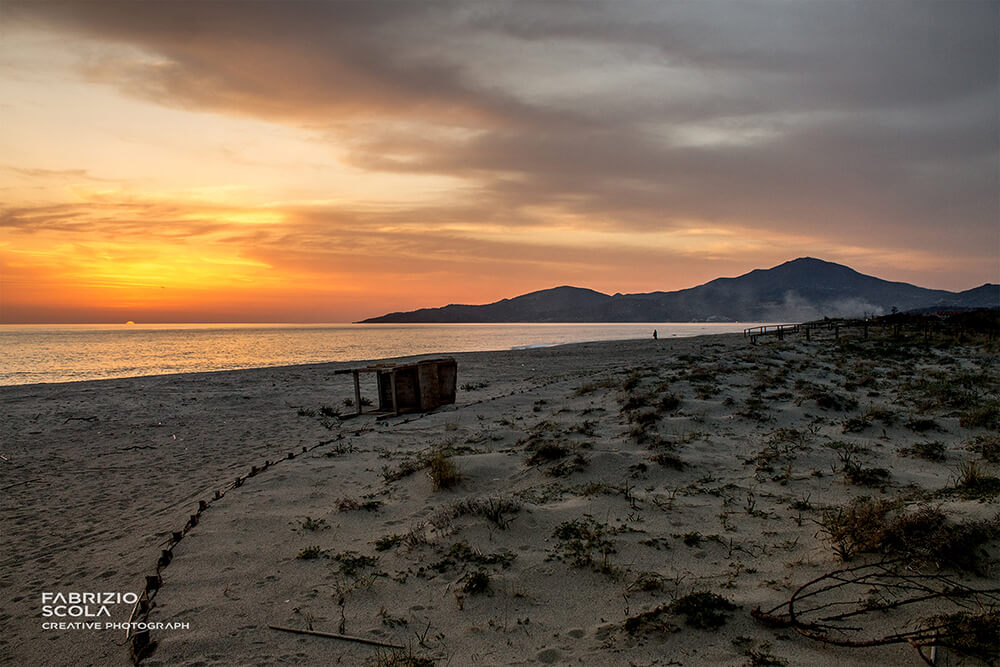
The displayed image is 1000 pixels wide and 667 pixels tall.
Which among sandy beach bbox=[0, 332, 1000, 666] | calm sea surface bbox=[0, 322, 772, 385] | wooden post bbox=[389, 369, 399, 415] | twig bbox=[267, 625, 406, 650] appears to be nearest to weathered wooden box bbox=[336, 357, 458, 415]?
wooden post bbox=[389, 369, 399, 415]

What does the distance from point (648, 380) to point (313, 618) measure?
437 inches

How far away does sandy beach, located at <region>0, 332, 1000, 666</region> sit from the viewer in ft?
11.8

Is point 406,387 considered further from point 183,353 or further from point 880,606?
point 183,353

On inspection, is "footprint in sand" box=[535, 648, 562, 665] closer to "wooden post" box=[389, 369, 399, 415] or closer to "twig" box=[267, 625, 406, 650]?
"twig" box=[267, 625, 406, 650]

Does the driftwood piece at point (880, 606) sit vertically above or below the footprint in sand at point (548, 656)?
above

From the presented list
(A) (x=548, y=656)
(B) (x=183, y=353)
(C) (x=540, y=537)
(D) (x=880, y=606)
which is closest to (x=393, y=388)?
(C) (x=540, y=537)

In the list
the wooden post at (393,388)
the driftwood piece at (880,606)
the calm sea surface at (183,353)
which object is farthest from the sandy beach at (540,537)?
the calm sea surface at (183,353)

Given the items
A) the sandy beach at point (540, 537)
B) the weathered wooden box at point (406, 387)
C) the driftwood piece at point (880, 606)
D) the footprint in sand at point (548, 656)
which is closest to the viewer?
the driftwood piece at point (880, 606)

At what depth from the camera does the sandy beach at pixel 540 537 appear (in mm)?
3592

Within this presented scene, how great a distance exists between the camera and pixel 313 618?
4031 mm

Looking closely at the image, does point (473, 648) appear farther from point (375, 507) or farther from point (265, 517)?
point (265, 517)

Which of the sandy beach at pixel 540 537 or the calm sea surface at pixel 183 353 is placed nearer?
the sandy beach at pixel 540 537

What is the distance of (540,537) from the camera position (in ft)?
16.9

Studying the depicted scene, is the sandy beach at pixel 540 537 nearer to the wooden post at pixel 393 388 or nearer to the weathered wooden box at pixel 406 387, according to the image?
the wooden post at pixel 393 388
